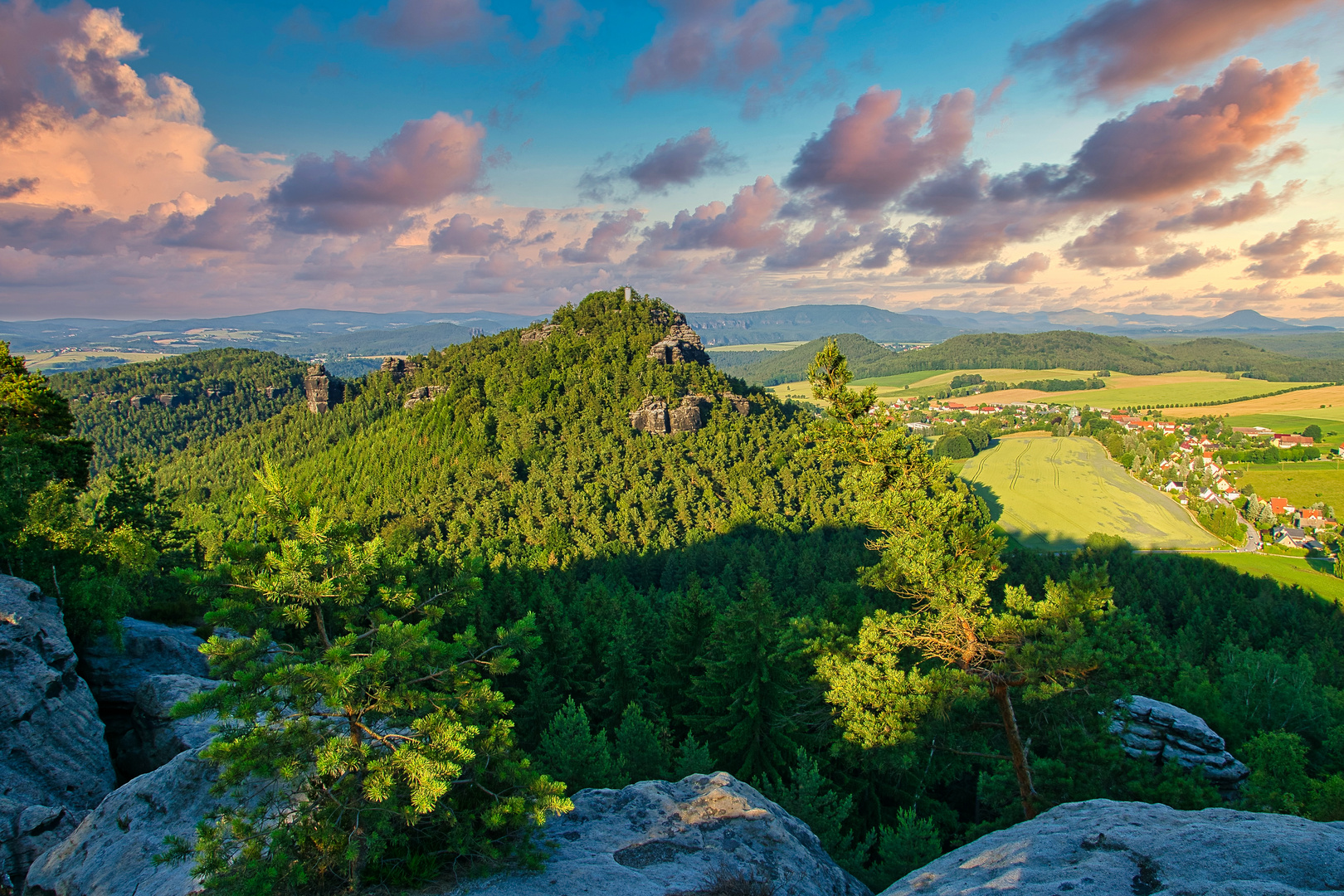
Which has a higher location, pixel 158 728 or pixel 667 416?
pixel 667 416

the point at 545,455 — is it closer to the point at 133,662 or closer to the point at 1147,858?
the point at 133,662

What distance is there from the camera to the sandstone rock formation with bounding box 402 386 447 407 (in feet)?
410

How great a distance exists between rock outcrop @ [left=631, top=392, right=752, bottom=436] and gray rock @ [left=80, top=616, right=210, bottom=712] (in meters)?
88.7

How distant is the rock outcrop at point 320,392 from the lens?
139125 millimetres

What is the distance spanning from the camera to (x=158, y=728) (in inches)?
656

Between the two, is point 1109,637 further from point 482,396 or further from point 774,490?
point 482,396

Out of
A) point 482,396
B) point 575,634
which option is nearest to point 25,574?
point 575,634

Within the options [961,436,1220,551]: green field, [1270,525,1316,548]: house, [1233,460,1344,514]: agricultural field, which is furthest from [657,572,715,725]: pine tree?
[1233,460,1344,514]: agricultural field

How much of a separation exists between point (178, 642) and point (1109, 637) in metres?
31.6

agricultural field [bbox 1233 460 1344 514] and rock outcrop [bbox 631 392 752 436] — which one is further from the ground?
rock outcrop [bbox 631 392 752 436]

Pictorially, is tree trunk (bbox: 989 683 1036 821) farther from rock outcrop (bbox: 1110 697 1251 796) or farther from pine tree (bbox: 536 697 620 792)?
pine tree (bbox: 536 697 620 792)

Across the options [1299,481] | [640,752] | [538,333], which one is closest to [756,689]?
[640,752]

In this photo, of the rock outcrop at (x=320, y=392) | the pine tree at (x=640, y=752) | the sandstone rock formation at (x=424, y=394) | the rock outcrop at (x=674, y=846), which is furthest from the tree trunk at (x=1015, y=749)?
the rock outcrop at (x=320, y=392)

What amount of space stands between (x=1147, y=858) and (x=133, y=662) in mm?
29291
